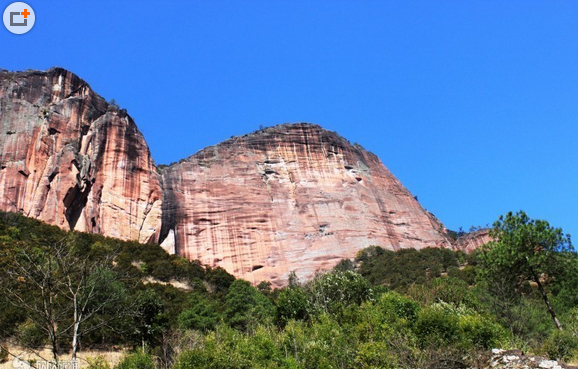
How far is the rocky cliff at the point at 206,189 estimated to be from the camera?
61.2 m

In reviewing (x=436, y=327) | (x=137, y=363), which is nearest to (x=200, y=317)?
(x=137, y=363)

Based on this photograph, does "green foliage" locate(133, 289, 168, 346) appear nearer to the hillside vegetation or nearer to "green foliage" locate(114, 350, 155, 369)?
the hillside vegetation

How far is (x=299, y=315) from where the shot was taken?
1487 inches

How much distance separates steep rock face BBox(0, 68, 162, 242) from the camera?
194ft

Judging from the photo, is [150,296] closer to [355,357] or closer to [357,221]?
[355,357]

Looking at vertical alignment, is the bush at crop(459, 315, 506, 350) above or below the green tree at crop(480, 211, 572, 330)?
below

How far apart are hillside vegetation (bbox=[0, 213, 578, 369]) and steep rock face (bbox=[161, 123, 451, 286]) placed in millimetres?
17436

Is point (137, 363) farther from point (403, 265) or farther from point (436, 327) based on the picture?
point (403, 265)

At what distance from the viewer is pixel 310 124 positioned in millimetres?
85938

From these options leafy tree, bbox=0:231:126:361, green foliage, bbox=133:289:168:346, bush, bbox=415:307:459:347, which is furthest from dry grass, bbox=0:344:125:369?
bush, bbox=415:307:459:347

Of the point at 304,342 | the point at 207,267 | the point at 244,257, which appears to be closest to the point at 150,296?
the point at 304,342

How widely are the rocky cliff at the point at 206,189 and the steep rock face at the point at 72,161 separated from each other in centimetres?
13

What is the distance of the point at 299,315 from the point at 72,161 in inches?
1441

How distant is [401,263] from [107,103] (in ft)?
141
